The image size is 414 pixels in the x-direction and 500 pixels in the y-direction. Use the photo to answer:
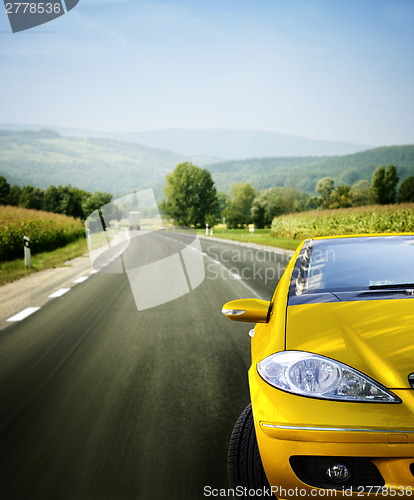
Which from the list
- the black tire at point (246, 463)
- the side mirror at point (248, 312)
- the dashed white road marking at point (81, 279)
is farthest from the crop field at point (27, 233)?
the black tire at point (246, 463)

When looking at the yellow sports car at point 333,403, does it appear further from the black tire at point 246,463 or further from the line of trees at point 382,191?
the line of trees at point 382,191

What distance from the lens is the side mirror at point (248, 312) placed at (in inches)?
109

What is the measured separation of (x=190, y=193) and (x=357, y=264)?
102585 mm

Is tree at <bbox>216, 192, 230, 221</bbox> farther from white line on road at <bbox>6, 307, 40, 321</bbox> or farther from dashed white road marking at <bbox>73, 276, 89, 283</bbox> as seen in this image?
white line on road at <bbox>6, 307, 40, 321</bbox>

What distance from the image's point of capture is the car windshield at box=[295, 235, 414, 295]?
2.91 meters

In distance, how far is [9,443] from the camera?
9.92 feet

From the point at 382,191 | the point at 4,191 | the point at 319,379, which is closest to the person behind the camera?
the point at 319,379

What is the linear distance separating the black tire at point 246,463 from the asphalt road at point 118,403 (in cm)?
29

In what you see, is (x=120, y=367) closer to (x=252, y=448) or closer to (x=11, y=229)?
(x=252, y=448)

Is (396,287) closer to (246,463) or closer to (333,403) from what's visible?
(333,403)

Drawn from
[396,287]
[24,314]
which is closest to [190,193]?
[24,314]

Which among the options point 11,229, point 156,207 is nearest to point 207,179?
point 11,229

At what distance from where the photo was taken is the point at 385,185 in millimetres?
106125

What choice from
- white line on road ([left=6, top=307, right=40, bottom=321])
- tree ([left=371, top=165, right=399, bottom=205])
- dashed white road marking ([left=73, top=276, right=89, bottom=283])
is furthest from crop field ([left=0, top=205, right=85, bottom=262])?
tree ([left=371, top=165, right=399, bottom=205])
